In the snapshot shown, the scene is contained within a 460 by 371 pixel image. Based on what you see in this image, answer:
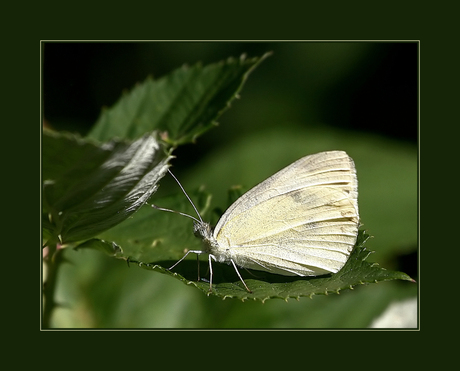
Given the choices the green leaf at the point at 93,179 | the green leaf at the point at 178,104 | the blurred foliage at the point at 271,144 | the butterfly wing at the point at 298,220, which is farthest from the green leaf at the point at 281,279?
the green leaf at the point at 178,104

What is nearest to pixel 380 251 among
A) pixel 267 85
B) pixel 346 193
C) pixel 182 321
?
pixel 346 193

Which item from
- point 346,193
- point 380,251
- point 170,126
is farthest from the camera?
point 380,251

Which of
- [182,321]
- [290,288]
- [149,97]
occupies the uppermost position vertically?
[149,97]

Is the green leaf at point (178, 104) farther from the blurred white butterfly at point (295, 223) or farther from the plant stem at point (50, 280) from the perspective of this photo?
the plant stem at point (50, 280)

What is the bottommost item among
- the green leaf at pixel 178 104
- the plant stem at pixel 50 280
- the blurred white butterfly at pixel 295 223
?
the plant stem at pixel 50 280

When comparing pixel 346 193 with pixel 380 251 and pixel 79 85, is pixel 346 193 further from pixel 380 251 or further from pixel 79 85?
pixel 79 85

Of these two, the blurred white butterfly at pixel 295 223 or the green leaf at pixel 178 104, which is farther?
the green leaf at pixel 178 104

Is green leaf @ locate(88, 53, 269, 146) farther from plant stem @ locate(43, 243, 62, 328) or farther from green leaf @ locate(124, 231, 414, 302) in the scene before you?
plant stem @ locate(43, 243, 62, 328)
